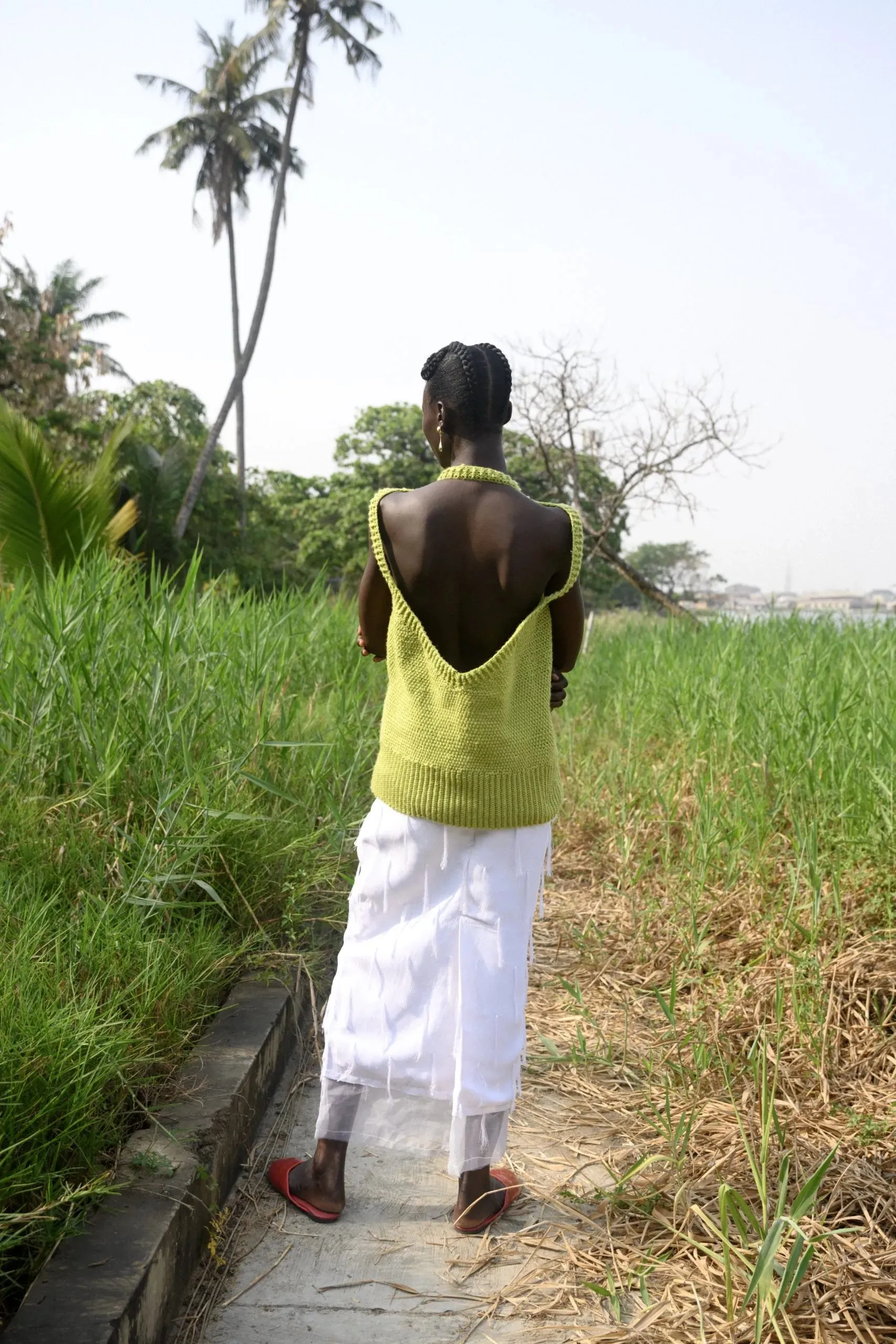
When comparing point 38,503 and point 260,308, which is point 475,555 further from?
point 260,308

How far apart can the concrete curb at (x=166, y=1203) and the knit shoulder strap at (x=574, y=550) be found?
1.25 m

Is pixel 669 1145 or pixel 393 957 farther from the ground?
pixel 393 957

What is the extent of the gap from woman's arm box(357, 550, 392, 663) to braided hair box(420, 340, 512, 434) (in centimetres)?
35

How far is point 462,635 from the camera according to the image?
2.09 meters

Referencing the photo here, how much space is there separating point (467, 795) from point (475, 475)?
0.63 meters

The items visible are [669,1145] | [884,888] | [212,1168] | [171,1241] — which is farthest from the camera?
[884,888]

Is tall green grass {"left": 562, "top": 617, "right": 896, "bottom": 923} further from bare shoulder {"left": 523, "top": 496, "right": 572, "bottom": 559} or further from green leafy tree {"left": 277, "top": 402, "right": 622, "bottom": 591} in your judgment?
green leafy tree {"left": 277, "top": 402, "right": 622, "bottom": 591}

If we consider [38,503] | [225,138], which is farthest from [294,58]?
[38,503]

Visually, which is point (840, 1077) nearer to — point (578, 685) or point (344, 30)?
point (578, 685)

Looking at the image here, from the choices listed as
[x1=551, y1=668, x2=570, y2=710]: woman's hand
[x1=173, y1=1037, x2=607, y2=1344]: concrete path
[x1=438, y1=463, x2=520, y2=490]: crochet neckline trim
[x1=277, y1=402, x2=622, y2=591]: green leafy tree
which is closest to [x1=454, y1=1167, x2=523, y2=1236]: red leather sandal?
[x1=173, y1=1037, x2=607, y2=1344]: concrete path

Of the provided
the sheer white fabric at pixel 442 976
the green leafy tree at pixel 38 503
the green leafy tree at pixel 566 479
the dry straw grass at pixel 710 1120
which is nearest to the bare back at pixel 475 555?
the sheer white fabric at pixel 442 976

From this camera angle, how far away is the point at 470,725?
6.75 feet

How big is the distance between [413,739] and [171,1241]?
98cm

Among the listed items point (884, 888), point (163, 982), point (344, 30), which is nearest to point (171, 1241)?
point (163, 982)
